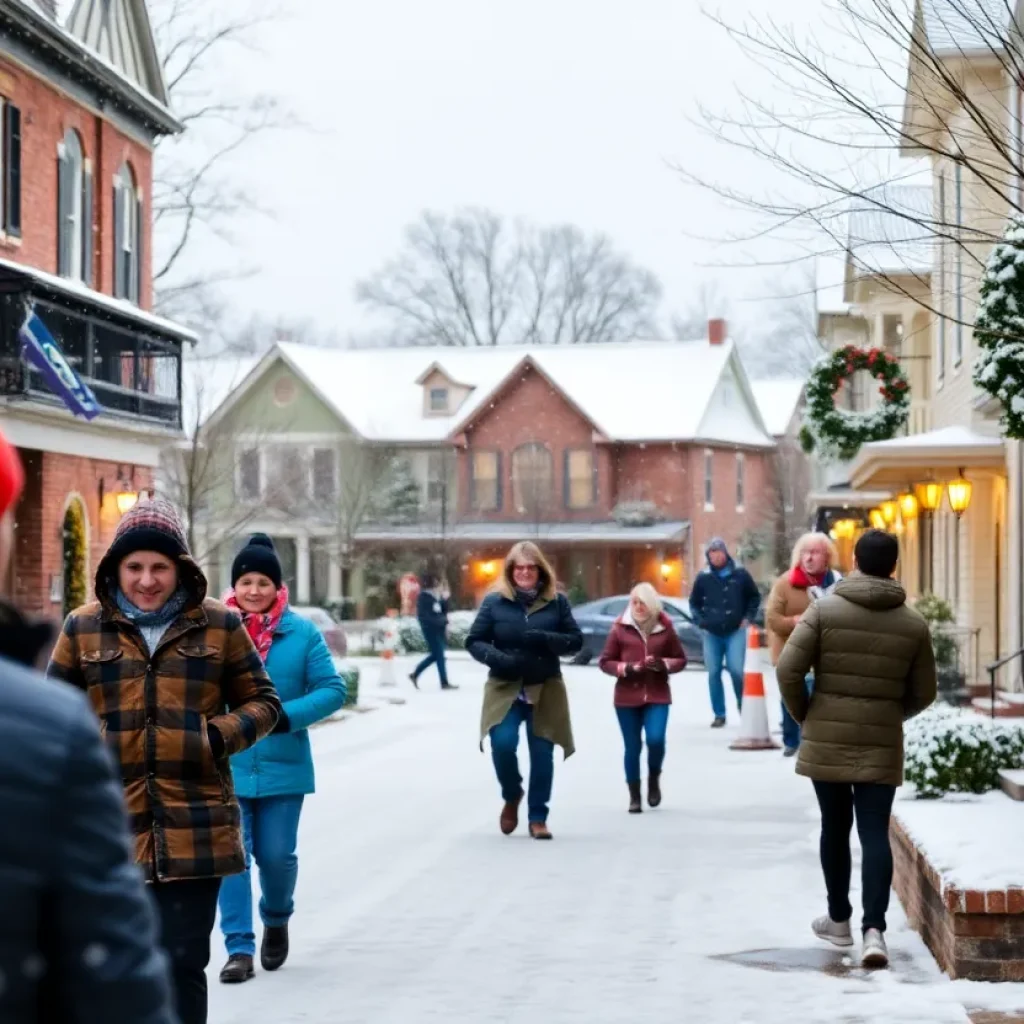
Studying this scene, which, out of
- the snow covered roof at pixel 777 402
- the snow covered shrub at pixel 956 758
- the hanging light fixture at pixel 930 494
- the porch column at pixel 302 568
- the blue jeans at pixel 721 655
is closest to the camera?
the snow covered shrub at pixel 956 758

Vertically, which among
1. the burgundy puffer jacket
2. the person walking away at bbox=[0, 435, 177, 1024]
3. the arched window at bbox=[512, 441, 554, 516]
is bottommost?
the burgundy puffer jacket

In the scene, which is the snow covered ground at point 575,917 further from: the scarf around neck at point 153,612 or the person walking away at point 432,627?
the person walking away at point 432,627

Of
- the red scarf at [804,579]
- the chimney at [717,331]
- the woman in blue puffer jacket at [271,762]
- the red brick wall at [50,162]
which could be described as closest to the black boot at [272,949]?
the woman in blue puffer jacket at [271,762]

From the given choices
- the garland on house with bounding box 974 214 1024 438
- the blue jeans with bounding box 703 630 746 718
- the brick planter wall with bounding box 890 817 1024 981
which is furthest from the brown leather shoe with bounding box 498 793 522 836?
the blue jeans with bounding box 703 630 746 718

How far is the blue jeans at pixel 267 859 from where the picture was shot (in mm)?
8203

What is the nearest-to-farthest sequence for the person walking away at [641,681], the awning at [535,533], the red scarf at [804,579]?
the person walking away at [641,681] < the red scarf at [804,579] < the awning at [535,533]

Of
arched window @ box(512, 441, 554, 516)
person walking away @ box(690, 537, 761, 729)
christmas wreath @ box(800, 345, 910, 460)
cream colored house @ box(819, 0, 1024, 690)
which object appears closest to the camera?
cream colored house @ box(819, 0, 1024, 690)

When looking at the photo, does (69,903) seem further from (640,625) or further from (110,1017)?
(640,625)

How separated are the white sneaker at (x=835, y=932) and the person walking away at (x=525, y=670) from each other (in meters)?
3.73

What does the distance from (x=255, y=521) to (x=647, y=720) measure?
151 ft

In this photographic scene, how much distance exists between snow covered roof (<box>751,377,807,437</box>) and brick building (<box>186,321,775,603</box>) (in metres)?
8.83

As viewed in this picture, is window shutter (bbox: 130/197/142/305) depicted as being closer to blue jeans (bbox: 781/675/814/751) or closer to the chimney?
blue jeans (bbox: 781/675/814/751)

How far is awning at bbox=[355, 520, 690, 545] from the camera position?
55.8m

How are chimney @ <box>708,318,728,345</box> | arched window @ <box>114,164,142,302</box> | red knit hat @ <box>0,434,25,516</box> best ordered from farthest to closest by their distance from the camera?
chimney @ <box>708,318,728,345</box> < arched window @ <box>114,164,142,302</box> < red knit hat @ <box>0,434,25,516</box>
